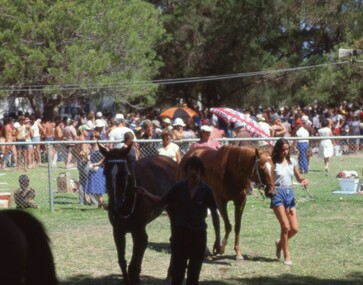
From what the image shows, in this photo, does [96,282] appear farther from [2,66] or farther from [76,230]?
[2,66]

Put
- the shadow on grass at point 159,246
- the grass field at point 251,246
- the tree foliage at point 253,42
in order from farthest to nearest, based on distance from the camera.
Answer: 1. the tree foliage at point 253,42
2. the shadow on grass at point 159,246
3. the grass field at point 251,246

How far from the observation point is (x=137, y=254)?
403 inches

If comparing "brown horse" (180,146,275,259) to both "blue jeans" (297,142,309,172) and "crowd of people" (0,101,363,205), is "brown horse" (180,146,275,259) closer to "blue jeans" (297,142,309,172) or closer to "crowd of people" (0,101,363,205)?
"crowd of people" (0,101,363,205)

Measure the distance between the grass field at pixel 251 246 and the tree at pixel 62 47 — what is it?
59.0ft

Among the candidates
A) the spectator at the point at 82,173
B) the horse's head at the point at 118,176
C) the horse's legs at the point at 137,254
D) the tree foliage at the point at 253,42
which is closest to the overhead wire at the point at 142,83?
the tree foliage at the point at 253,42

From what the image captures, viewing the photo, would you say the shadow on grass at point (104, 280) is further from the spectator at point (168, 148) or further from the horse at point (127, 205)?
the spectator at point (168, 148)

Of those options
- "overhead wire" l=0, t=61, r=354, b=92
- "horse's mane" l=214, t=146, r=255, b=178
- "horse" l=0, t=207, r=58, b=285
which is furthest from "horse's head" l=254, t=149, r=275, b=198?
"overhead wire" l=0, t=61, r=354, b=92

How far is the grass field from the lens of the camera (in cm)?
1104

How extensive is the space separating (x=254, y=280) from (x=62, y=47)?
2839 cm

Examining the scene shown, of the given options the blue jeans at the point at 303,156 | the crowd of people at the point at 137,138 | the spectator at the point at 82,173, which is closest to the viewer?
the crowd of people at the point at 137,138

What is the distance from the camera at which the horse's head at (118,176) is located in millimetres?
9812

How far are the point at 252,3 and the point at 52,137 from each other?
817 inches

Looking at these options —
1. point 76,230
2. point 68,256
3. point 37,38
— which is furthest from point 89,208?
point 37,38

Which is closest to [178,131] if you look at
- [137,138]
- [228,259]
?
[137,138]
